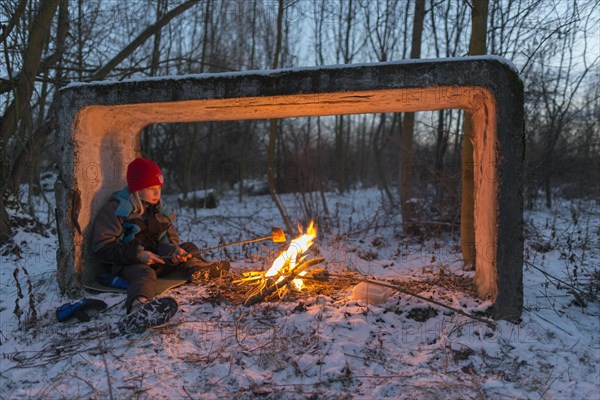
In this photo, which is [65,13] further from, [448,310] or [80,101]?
[448,310]

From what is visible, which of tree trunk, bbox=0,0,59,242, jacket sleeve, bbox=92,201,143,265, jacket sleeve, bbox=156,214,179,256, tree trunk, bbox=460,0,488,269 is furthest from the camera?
tree trunk, bbox=0,0,59,242

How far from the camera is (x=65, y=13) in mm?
7391

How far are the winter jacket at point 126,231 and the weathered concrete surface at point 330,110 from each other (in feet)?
0.58

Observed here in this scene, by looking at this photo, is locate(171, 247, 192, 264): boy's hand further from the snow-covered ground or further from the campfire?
the campfire

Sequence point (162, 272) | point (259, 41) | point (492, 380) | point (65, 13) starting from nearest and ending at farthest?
point (492, 380), point (162, 272), point (65, 13), point (259, 41)

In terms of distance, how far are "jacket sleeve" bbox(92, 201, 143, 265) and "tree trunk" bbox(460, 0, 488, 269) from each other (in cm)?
344

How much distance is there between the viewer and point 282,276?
12.3 ft

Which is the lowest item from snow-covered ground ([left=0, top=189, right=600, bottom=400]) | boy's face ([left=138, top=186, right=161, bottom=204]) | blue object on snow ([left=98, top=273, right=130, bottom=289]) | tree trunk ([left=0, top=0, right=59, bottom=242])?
snow-covered ground ([left=0, top=189, right=600, bottom=400])

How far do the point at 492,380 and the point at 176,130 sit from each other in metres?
13.9

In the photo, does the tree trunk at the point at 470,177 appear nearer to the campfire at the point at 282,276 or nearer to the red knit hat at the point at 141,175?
the campfire at the point at 282,276

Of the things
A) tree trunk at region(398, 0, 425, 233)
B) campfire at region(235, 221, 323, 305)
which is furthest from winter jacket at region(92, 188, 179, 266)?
tree trunk at region(398, 0, 425, 233)

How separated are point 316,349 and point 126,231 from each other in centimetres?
234

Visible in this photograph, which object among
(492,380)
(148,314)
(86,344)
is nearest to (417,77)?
(492,380)

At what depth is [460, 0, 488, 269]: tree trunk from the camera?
4.50 metres
